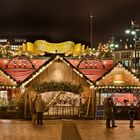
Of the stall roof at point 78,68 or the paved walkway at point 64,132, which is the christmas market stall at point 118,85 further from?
the paved walkway at point 64,132

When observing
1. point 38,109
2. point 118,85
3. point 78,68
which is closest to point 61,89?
point 78,68

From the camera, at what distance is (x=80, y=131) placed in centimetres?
1814

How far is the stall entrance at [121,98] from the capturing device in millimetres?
25266

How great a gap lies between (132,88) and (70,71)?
13.1ft

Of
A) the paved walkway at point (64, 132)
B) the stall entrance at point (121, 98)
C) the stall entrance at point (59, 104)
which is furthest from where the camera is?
the stall entrance at point (121, 98)

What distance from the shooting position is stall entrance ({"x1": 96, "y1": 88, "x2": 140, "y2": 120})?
82.9 ft

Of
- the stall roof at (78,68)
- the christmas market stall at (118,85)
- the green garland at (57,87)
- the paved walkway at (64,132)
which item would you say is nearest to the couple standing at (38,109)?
the paved walkway at (64,132)

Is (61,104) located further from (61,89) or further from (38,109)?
(38,109)

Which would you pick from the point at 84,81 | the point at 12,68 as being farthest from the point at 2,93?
the point at 84,81

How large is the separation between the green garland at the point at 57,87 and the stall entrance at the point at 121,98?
163cm

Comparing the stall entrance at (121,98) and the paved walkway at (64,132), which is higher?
the stall entrance at (121,98)

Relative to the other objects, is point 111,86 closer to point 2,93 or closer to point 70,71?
point 70,71

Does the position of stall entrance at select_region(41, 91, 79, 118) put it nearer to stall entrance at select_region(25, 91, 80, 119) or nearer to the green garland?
stall entrance at select_region(25, 91, 80, 119)

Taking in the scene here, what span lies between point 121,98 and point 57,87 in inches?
173
